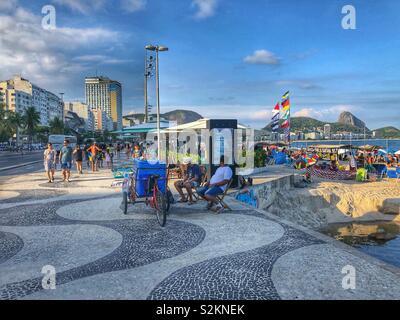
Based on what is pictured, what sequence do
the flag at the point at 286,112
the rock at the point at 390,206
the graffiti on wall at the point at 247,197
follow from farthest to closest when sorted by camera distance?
the flag at the point at 286,112 < the rock at the point at 390,206 < the graffiti on wall at the point at 247,197

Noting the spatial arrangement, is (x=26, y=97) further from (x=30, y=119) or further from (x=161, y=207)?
(x=161, y=207)

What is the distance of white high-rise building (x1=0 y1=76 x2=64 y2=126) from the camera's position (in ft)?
415

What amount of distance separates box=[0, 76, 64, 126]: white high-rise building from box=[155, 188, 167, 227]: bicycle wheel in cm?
10996

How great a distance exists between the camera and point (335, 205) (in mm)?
16328

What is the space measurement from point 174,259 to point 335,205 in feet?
43.6

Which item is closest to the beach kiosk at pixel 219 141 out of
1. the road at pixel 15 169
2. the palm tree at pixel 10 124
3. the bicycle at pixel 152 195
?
the bicycle at pixel 152 195

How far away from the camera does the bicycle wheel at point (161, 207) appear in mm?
6912

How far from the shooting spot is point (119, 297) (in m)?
3.76

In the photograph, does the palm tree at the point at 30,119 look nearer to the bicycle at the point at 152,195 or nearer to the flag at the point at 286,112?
the flag at the point at 286,112

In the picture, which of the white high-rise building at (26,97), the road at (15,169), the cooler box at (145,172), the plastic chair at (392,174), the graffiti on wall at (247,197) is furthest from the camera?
the white high-rise building at (26,97)

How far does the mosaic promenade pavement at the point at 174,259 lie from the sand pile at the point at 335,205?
765 centimetres

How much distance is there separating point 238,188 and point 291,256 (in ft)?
24.0
